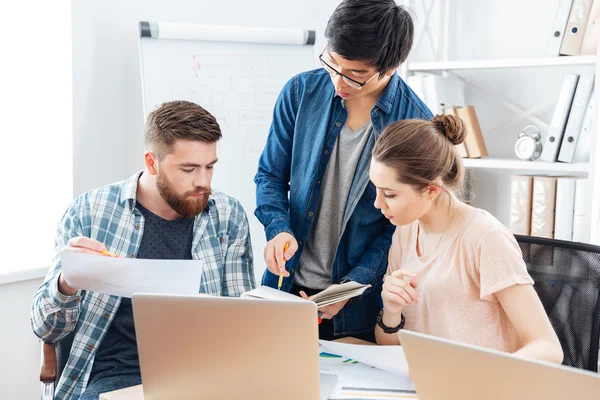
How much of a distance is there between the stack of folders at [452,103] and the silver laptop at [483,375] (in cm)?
187

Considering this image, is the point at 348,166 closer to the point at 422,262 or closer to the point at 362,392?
the point at 422,262

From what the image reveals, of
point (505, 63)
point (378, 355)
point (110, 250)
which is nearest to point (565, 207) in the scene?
point (505, 63)

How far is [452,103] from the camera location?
276 centimetres

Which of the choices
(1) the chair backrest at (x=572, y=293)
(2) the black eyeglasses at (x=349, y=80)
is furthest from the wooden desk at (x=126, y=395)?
(1) the chair backrest at (x=572, y=293)

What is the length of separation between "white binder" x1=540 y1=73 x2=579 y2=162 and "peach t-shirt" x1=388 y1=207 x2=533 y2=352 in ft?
3.84

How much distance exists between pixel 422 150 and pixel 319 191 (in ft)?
1.02

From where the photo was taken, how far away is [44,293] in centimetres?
153

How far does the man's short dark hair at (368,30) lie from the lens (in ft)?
4.57

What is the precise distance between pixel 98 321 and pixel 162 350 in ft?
A: 2.08

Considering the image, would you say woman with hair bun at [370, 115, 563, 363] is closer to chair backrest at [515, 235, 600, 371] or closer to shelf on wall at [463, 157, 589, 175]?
chair backrest at [515, 235, 600, 371]

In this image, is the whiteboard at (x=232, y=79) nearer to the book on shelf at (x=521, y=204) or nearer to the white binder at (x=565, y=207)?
the book on shelf at (x=521, y=204)

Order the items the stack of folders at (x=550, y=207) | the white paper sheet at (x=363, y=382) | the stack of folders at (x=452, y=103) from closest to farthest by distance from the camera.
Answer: the white paper sheet at (x=363, y=382)
the stack of folders at (x=550, y=207)
the stack of folders at (x=452, y=103)

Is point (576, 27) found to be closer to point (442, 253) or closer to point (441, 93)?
point (441, 93)

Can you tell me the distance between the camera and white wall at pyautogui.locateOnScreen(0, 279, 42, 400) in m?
2.36
